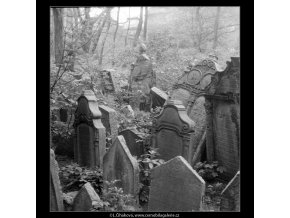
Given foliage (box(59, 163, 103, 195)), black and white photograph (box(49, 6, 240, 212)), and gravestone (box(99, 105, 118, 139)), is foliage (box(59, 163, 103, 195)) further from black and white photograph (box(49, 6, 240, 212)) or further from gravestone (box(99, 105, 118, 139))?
gravestone (box(99, 105, 118, 139))

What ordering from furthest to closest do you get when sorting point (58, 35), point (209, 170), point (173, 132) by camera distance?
point (209, 170), point (173, 132), point (58, 35)

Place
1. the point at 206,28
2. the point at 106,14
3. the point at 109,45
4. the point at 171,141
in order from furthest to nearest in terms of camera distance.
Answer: the point at 109,45
the point at 206,28
the point at 171,141
the point at 106,14

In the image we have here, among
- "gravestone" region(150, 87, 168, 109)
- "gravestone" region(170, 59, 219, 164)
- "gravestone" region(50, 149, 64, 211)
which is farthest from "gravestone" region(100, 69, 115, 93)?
"gravestone" region(50, 149, 64, 211)

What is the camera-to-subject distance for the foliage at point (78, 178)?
16.7 ft

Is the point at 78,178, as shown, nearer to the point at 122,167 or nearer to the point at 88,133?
the point at 88,133

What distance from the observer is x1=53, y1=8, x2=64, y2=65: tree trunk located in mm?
4219

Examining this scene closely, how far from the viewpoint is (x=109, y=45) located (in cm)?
A: 753

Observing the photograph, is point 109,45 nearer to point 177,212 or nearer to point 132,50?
point 132,50

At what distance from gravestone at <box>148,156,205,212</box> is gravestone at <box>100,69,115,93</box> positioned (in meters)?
4.60

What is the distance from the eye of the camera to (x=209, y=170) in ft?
19.1

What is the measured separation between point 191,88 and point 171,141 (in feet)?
8.64

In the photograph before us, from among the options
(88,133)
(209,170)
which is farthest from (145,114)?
(209,170)

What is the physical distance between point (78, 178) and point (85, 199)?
4.62 feet
